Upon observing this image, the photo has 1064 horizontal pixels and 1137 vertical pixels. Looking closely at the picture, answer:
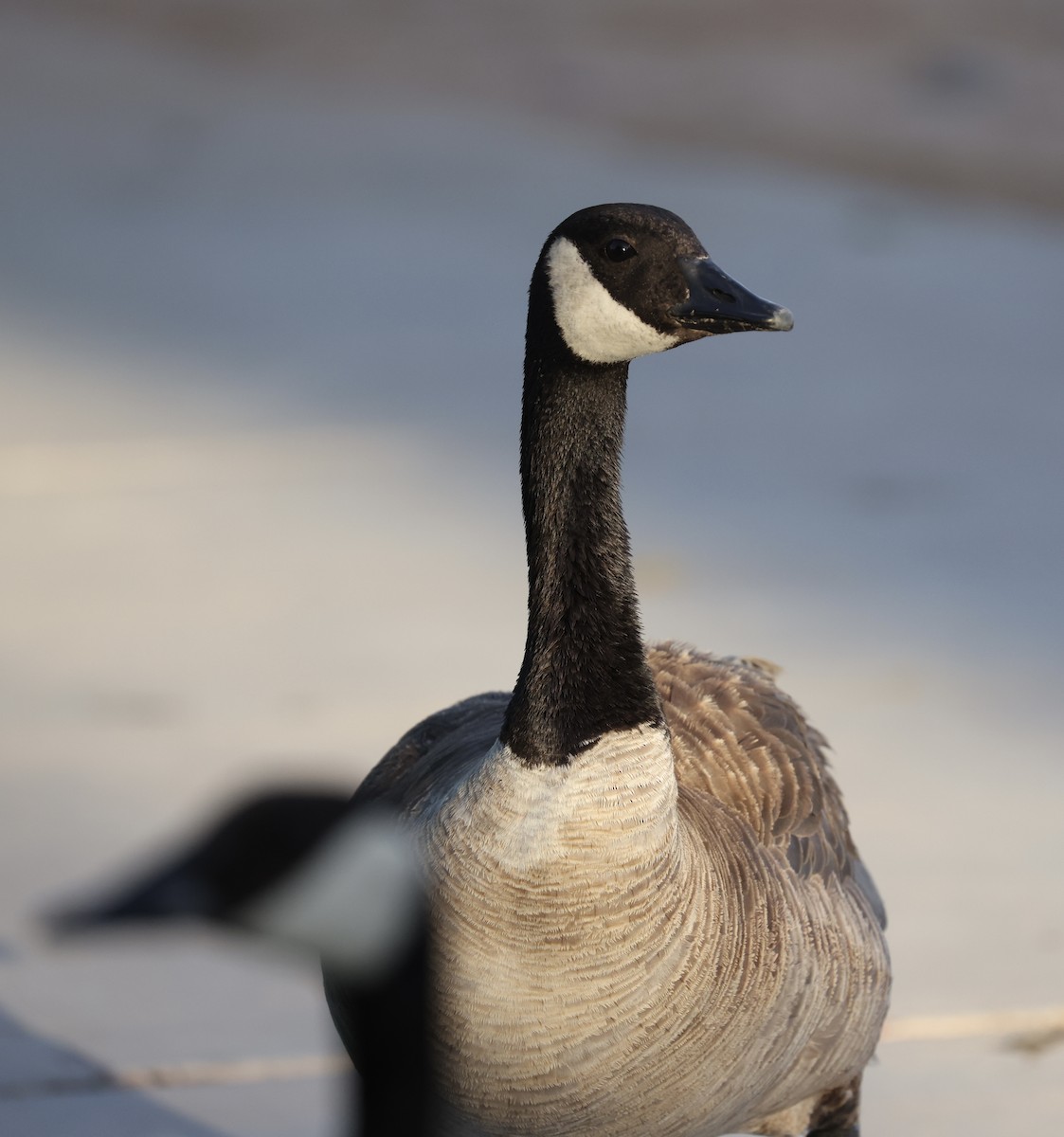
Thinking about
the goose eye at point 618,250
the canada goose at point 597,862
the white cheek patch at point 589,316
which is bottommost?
the canada goose at point 597,862

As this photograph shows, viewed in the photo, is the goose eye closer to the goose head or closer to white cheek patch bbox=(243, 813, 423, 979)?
the goose head

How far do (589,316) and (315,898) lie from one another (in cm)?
87

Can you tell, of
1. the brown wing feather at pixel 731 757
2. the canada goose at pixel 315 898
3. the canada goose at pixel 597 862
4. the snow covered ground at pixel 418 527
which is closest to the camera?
the canada goose at pixel 315 898

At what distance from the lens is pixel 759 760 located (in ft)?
7.94

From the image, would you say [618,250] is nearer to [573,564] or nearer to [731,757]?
[573,564]

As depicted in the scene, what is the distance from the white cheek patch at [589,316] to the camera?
2049 mm

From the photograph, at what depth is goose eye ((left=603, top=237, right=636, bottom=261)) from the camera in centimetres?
206

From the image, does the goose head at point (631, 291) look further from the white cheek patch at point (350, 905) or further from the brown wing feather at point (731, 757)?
the white cheek patch at point (350, 905)

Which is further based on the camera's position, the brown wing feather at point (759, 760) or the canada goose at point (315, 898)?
the brown wing feather at point (759, 760)

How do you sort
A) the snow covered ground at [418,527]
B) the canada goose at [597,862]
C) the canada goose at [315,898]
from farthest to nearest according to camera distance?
the snow covered ground at [418,527] → the canada goose at [597,862] → the canada goose at [315,898]

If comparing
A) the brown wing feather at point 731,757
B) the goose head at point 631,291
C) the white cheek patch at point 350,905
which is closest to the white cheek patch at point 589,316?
the goose head at point 631,291

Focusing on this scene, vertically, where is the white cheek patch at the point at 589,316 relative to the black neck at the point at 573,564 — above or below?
above

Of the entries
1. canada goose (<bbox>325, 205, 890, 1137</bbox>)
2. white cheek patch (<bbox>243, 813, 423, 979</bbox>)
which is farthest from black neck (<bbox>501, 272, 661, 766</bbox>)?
white cheek patch (<bbox>243, 813, 423, 979</bbox>)

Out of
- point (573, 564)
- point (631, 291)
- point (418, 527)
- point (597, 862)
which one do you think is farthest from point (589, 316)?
point (418, 527)
